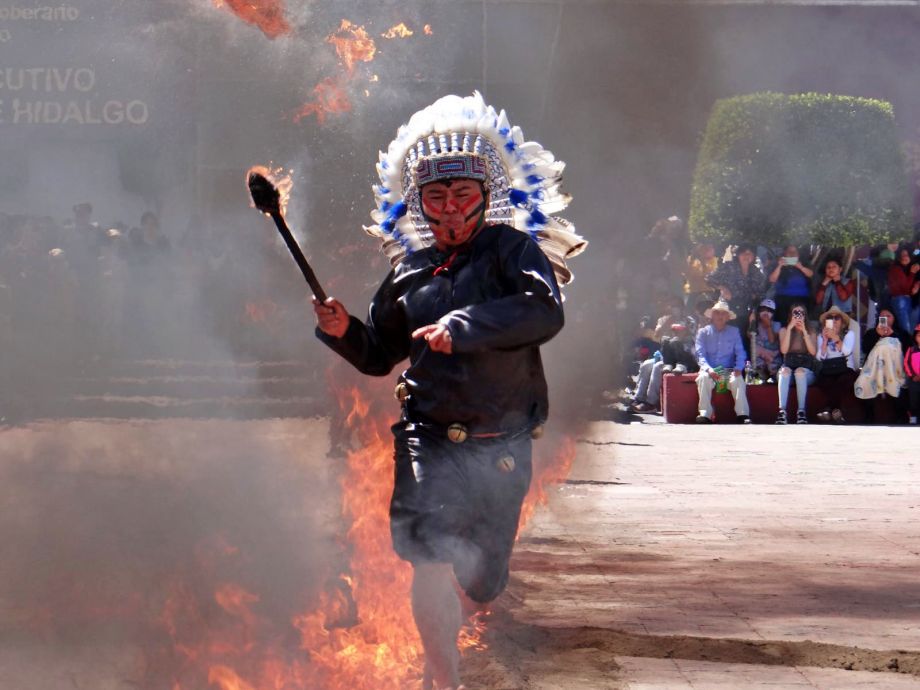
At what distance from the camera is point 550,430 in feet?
26.3

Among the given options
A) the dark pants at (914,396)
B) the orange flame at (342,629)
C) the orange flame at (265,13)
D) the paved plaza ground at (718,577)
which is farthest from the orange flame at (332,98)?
the dark pants at (914,396)

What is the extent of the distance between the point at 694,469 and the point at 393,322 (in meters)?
7.32

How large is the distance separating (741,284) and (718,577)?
30.7 ft

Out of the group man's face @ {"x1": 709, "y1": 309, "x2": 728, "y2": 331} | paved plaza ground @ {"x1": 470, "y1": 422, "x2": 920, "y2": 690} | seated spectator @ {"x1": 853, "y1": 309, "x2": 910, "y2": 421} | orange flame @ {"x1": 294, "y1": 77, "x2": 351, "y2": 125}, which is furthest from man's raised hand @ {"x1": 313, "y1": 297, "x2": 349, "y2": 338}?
seated spectator @ {"x1": 853, "y1": 309, "x2": 910, "y2": 421}

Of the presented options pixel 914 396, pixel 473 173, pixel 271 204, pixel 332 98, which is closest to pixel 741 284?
pixel 914 396

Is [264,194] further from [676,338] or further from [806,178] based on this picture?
[806,178]

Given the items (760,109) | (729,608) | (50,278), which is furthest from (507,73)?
(729,608)

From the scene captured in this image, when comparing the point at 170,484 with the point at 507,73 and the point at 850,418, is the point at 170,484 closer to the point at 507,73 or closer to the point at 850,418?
the point at 507,73

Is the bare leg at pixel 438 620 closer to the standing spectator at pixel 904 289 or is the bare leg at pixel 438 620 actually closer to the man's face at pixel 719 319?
the man's face at pixel 719 319

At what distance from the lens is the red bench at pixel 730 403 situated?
16266 millimetres

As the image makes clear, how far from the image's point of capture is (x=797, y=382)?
16078 millimetres

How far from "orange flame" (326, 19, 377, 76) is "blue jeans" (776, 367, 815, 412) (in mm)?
7478

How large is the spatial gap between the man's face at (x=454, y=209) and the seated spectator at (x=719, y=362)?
11.2 metres

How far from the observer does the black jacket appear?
4.21 metres
